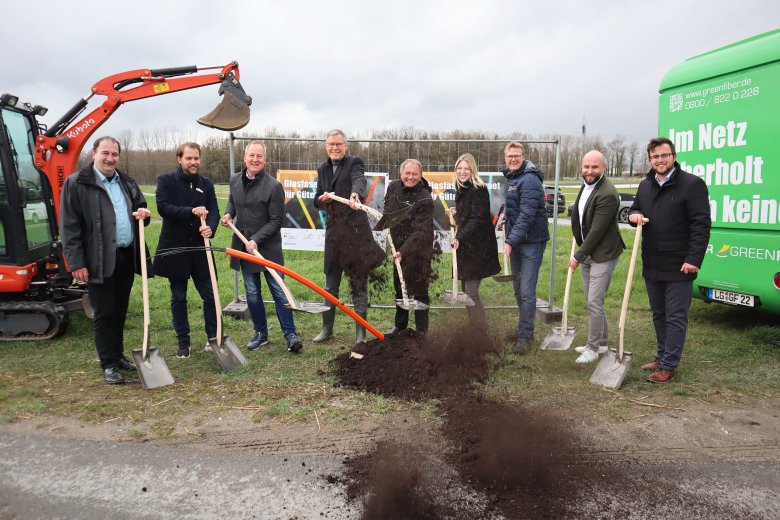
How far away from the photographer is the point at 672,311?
4.73m

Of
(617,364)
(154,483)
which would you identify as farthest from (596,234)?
(154,483)

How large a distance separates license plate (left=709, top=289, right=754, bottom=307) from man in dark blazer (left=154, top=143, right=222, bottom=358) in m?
5.35

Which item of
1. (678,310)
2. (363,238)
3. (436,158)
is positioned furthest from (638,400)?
(436,158)

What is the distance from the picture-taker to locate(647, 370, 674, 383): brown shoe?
477 centimetres

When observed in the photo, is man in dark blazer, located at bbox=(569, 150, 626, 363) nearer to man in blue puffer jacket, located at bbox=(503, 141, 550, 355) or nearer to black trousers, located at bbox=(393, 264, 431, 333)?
man in blue puffer jacket, located at bbox=(503, 141, 550, 355)

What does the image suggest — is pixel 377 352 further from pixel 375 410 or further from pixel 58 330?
pixel 58 330

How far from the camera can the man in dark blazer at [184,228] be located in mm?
5125

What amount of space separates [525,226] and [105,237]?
3.88 meters

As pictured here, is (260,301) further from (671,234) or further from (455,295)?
(671,234)

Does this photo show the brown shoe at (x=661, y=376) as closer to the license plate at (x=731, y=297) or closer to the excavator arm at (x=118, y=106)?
the license plate at (x=731, y=297)

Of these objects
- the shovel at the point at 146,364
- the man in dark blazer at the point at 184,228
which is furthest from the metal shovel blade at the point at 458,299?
the shovel at the point at 146,364

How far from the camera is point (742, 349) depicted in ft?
18.8

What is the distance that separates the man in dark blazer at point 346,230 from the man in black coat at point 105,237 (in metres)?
1.77

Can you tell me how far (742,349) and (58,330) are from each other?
751cm
